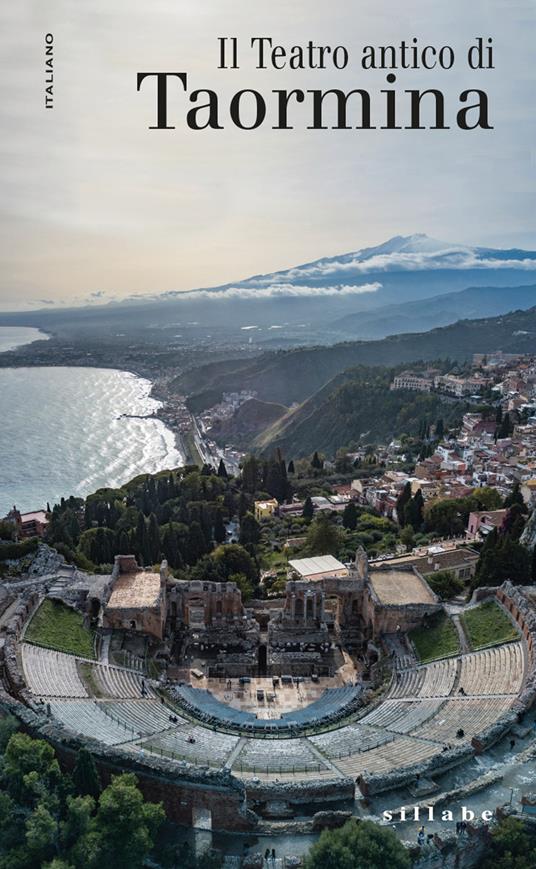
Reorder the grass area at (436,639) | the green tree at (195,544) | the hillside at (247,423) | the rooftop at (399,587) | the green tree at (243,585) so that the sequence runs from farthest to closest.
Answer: the hillside at (247,423)
the green tree at (195,544)
the green tree at (243,585)
the rooftop at (399,587)
the grass area at (436,639)

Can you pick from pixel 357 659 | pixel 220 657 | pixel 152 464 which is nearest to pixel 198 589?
pixel 220 657

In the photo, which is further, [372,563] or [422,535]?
[422,535]

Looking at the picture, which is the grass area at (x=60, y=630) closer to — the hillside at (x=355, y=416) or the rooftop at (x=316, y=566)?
the rooftop at (x=316, y=566)

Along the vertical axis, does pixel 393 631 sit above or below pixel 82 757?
below

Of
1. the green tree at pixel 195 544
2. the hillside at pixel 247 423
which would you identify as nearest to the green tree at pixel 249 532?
the green tree at pixel 195 544

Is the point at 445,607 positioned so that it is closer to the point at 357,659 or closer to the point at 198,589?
the point at 357,659

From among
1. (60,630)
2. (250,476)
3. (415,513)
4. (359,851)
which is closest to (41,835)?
(359,851)
